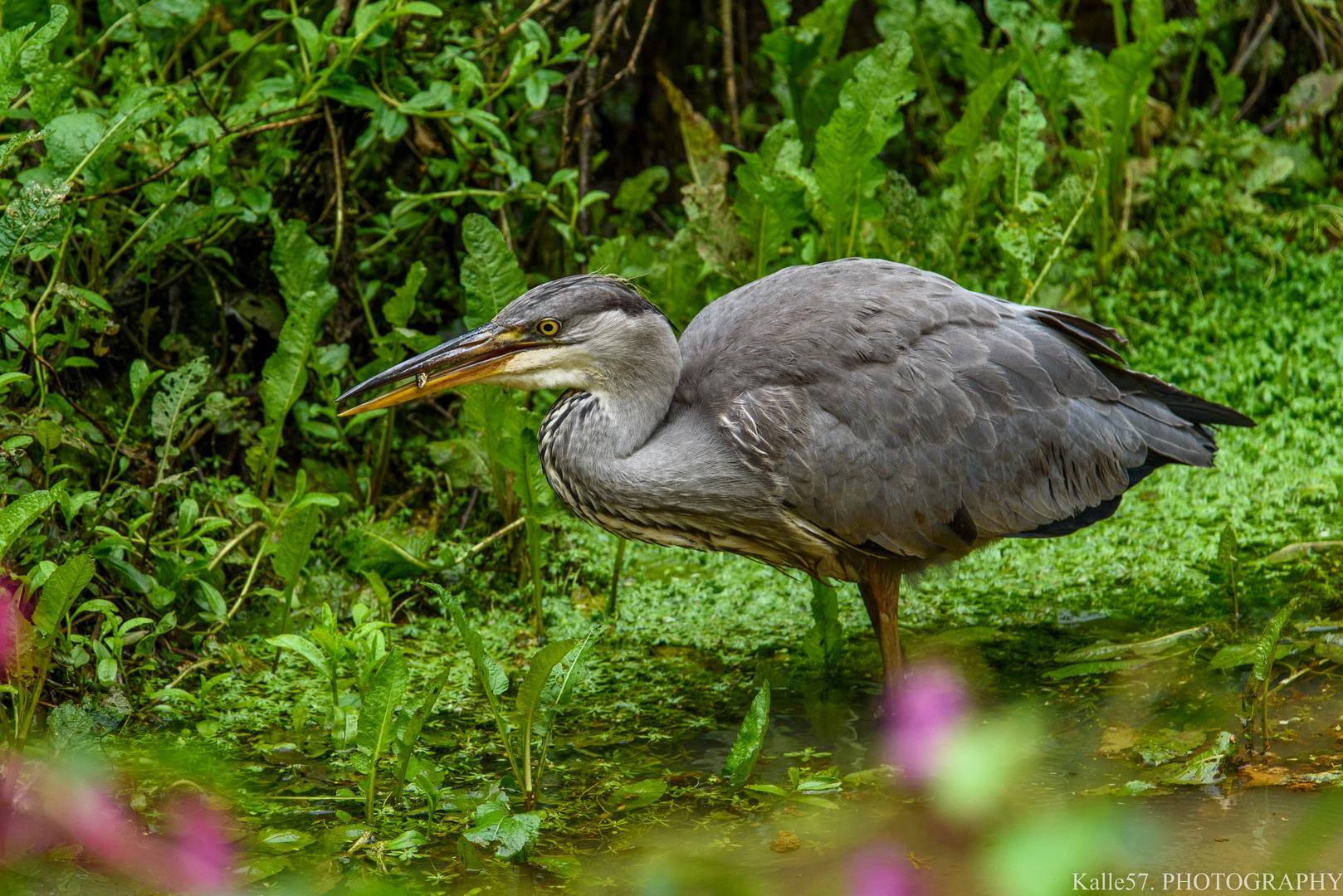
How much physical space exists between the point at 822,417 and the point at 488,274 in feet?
4.47

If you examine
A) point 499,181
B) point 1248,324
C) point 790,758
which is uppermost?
point 499,181

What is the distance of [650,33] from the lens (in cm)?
711

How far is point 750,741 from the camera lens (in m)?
3.41

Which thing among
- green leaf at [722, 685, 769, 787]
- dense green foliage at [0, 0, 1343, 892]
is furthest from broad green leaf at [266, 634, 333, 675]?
green leaf at [722, 685, 769, 787]

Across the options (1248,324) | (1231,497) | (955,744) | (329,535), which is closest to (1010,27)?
(1248,324)

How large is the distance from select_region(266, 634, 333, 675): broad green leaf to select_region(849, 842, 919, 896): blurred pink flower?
159 centimetres

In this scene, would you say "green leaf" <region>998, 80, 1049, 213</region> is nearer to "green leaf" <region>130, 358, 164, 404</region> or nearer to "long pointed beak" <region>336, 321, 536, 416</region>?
"long pointed beak" <region>336, 321, 536, 416</region>

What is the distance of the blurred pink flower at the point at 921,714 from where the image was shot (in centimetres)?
356

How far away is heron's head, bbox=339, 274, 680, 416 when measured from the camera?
3646 mm

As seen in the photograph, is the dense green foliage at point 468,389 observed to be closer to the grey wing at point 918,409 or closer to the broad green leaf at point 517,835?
the broad green leaf at point 517,835

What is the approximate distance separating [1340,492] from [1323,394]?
51.4 inches

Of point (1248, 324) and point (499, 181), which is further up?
point (499, 181)

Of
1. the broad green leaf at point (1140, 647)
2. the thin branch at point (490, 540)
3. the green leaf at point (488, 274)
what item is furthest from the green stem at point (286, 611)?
the broad green leaf at point (1140, 647)

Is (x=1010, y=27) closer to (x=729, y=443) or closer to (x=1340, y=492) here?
(x=1340, y=492)
